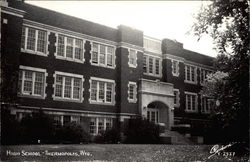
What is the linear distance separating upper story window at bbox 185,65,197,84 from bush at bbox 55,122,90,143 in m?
18.7

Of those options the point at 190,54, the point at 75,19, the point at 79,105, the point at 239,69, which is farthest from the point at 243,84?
the point at 190,54

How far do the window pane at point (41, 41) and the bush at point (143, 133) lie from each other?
1003 cm

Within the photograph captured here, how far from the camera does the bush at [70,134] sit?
20.9 metres

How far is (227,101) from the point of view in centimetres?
1330

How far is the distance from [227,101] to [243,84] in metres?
1.27

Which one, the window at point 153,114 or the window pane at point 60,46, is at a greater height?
the window pane at point 60,46

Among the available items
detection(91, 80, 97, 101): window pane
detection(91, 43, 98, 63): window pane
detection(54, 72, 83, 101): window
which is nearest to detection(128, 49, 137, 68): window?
detection(91, 43, 98, 63): window pane

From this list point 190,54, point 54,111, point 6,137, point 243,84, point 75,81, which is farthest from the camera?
point 190,54

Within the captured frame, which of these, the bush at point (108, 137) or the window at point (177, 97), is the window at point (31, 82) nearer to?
the bush at point (108, 137)

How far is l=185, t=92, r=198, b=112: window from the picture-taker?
117 feet

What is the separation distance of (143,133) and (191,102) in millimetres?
13916

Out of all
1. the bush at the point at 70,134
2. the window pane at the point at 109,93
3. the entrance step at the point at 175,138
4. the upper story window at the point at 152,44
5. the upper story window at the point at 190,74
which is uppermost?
the upper story window at the point at 152,44

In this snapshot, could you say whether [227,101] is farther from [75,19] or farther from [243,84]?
[75,19]

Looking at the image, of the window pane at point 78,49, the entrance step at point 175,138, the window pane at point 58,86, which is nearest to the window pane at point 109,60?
the window pane at point 78,49
